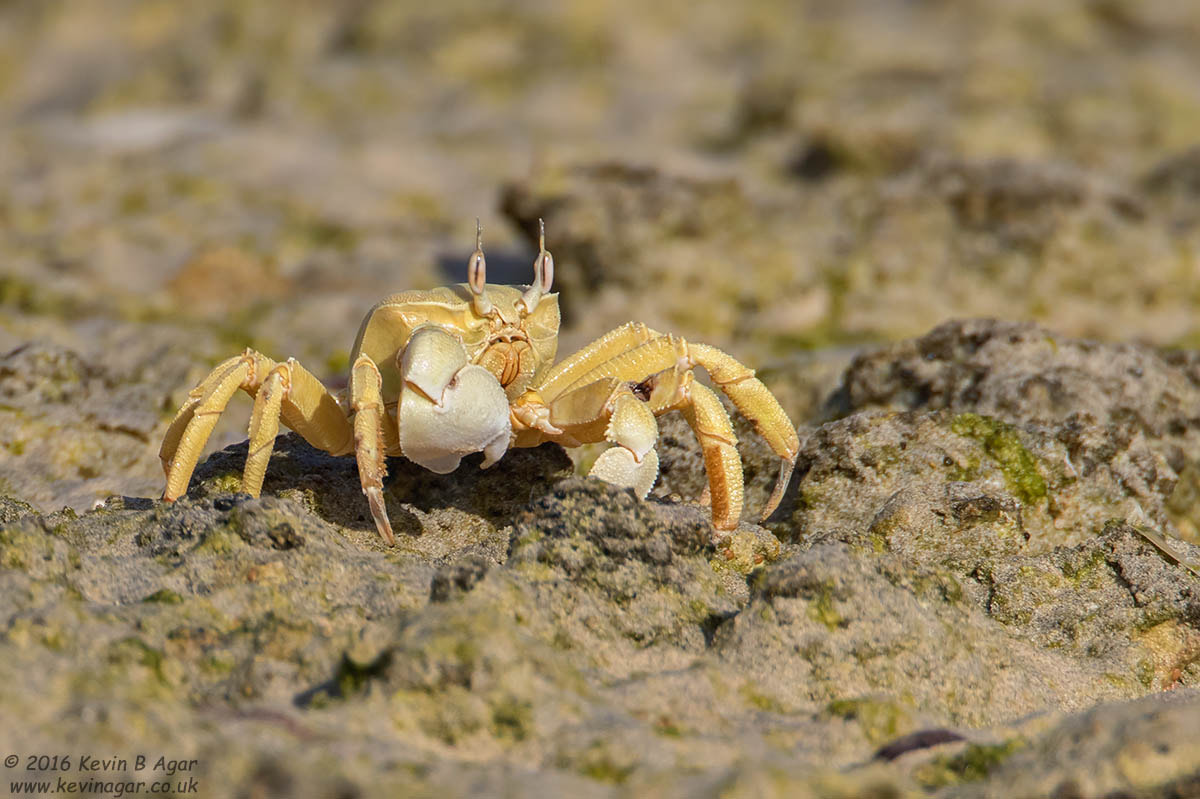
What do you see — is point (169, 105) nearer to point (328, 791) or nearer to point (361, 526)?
point (361, 526)

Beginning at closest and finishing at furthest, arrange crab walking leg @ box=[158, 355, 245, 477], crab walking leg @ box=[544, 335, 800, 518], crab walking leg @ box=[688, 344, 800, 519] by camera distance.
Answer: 1. crab walking leg @ box=[158, 355, 245, 477]
2. crab walking leg @ box=[544, 335, 800, 518]
3. crab walking leg @ box=[688, 344, 800, 519]

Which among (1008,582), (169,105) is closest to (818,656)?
(1008,582)

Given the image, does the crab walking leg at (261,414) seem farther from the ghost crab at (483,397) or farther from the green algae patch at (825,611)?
the green algae patch at (825,611)

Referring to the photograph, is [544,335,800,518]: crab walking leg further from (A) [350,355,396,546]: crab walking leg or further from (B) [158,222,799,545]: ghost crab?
(A) [350,355,396,546]: crab walking leg

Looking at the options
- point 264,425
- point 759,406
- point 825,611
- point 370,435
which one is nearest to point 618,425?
point 759,406

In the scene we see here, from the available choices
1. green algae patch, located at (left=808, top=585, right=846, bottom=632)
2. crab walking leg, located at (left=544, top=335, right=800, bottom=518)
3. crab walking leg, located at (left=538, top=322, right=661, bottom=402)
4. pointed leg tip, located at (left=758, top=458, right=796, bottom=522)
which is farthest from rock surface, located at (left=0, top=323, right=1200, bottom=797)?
crab walking leg, located at (left=538, top=322, right=661, bottom=402)
